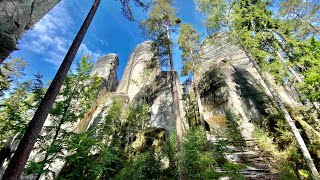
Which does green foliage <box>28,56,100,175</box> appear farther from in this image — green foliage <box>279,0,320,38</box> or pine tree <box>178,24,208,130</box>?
green foliage <box>279,0,320,38</box>

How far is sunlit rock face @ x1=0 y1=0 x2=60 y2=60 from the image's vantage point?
548 centimetres

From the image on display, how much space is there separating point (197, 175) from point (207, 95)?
12.4 m

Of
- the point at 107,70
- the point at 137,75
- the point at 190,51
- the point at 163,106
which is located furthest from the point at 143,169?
the point at 107,70

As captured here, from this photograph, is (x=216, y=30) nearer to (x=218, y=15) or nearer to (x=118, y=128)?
(x=218, y=15)

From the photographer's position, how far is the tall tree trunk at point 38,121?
14.7 ft

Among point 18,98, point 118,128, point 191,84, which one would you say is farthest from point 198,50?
point 18,98

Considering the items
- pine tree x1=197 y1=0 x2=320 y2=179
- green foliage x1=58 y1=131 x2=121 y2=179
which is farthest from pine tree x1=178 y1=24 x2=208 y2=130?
green foliage x1=58 y1=131 x2=121 y2=179

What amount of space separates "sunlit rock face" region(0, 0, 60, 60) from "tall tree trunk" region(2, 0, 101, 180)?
1.47 m

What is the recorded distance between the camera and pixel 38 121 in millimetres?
5223

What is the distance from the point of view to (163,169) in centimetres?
1195

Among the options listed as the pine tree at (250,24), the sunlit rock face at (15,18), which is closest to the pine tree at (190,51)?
the pine tree at (250,24)

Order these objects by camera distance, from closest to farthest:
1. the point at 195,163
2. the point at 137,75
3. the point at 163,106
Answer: the point at 195,163 < the point at 163,106 < the point at 137,75

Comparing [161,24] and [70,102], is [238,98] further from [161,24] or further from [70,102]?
[70,102]

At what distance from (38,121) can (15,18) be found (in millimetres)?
3330
